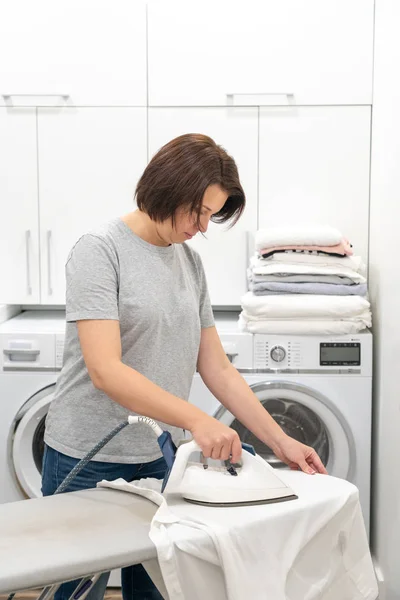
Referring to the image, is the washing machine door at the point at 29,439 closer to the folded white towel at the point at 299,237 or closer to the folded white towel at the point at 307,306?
the folded white towel at the point at 307,306

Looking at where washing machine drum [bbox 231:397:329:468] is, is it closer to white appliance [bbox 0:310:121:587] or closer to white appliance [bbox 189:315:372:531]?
white appliance [bbox 189:315:372:531]

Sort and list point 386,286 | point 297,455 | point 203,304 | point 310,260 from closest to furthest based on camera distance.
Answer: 1. point 297,455
2. point 203,304
3. point 386,286
4. point 310,260

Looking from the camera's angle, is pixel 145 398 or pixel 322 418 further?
pixel 322 418

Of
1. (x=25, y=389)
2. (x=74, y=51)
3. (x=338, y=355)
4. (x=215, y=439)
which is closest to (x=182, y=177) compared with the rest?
(x=215, y=439)

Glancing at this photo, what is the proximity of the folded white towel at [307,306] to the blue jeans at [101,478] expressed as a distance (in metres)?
1.00

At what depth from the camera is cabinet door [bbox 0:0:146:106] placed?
278cm

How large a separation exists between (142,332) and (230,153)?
1.38 m

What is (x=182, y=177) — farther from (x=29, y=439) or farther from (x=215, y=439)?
(x=29, y=439)

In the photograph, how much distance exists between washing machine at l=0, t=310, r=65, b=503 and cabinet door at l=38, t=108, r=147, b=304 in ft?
1.06

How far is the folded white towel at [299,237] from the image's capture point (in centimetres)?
259

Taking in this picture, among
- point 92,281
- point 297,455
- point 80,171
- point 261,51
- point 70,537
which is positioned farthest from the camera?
point 80,171

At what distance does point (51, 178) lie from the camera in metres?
2.88

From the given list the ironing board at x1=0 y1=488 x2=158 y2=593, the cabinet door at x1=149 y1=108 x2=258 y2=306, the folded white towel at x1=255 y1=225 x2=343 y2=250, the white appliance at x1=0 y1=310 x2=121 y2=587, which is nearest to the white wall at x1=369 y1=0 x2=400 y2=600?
the folded white towel at x1=255 y1=225 x2=343 y2=250

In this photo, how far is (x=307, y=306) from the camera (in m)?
2.54
